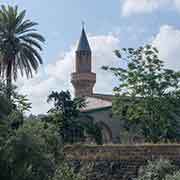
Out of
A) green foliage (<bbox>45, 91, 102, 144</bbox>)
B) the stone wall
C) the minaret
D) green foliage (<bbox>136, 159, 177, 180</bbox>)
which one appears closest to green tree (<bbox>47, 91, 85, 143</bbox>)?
green foliage (<bbox>45, 91, 102, 144</bbox>)

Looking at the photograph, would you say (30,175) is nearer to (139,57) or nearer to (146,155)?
(146,155)

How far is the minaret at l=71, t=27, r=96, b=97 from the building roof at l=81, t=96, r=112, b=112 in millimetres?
7704

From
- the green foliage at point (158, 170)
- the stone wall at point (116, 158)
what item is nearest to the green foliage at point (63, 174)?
the green foliage at point (158, 170)

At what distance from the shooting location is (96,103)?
50.4 metres

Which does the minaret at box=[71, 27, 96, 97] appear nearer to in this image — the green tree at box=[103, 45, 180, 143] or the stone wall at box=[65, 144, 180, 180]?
the green tree at box=[103, 45, 180, 143]

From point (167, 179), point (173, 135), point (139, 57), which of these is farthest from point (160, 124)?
point (167, 179)

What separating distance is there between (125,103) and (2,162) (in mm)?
26353

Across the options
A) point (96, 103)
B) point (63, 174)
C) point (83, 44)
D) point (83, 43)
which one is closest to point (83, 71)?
point (83, 44)

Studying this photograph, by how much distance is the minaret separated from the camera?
59969 millimetres

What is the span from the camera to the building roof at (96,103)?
48.4 metres

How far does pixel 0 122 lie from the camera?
51.6ft

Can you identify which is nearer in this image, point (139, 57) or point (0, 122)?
point (0, 122)

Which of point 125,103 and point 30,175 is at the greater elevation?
point 125,103

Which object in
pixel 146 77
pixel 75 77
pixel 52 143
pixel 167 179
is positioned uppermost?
pixel 75 77
